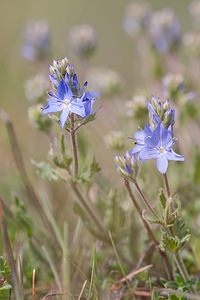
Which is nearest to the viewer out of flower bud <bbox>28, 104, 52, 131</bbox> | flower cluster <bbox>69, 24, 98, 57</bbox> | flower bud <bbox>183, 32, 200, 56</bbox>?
flower bud <bbox>28, 104, 52, 131</bbox>

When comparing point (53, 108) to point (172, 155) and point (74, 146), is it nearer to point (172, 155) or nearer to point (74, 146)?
point (74, 146)

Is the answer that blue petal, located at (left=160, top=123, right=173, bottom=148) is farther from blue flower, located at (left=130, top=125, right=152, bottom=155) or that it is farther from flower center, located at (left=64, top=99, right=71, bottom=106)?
flower center, located at (left=64, top=99, right=71, bottom=106)

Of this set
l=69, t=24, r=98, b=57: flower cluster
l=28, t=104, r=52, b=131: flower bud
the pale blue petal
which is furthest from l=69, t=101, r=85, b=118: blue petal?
l=69, t=24, r=98, b=57: flower cluster

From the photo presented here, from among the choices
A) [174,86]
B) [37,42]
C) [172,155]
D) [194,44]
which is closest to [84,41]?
[37,42]

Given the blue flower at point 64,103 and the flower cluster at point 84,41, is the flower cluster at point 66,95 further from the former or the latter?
the flower cluster at point 84,41

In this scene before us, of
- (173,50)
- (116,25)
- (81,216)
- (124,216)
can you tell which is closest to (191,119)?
(173,50)

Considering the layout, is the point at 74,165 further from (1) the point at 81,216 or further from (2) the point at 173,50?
(2) the point at 173,50

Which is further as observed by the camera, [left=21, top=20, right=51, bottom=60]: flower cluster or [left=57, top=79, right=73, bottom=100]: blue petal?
[left=21, top=20, right=51, bottom=60]: flower cluster
